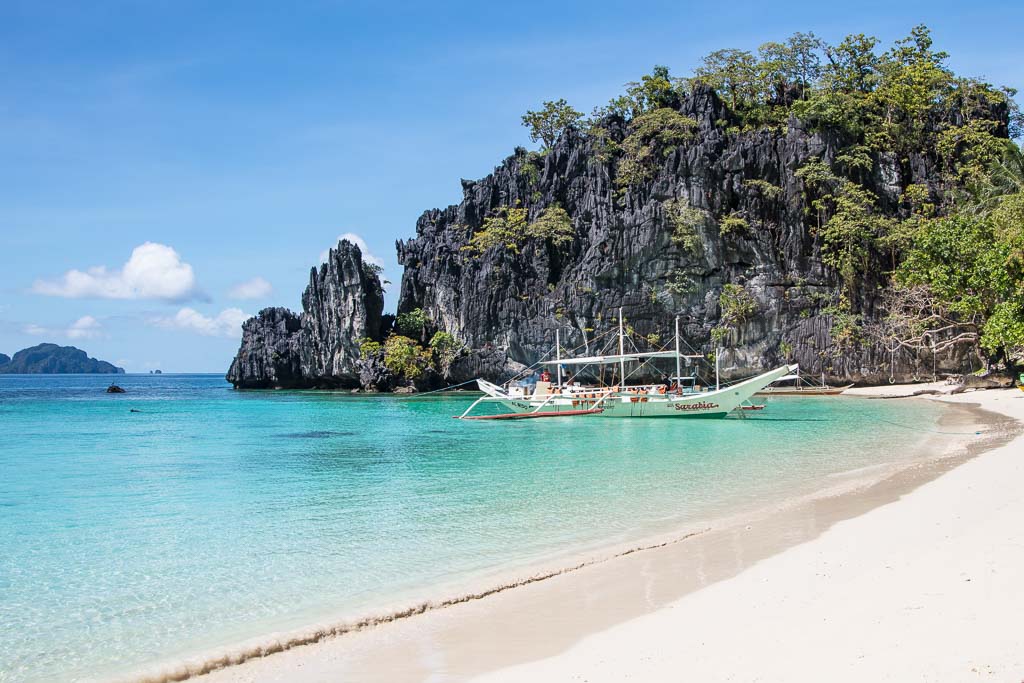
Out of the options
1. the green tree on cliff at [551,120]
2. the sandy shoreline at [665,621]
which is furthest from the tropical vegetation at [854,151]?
the sandy shoreline at [665,621]

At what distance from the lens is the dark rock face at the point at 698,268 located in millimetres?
51344

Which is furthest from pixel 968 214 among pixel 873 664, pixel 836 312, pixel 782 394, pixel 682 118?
pixel 873 664

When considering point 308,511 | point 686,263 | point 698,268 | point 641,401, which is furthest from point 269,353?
point 308,511

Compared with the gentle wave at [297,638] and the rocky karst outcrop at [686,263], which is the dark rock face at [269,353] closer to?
the rocky karst outcrop at [686,263]

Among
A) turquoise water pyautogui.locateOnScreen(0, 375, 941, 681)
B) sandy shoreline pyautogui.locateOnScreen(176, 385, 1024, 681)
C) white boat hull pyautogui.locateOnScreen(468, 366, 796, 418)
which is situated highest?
white boat hull pyautogui.locateOnScreen(468, 366, 796, 418)

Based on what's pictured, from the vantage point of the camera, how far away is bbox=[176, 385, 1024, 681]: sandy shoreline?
504 cm

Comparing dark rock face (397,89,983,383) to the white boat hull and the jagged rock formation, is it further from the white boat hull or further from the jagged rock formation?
the white boat hull

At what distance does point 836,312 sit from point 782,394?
7.65 metres

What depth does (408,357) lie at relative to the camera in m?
60.4

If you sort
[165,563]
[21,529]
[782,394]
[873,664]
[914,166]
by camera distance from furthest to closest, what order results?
[914,166], [782,394], [21,529], [165,563], [873,664]

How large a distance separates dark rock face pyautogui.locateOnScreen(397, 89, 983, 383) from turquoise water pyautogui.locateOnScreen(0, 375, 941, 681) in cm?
2467

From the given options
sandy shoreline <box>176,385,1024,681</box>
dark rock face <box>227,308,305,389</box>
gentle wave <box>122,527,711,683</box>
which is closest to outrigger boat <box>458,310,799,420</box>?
sandy shoreline <box>176,385,1024,681</box>

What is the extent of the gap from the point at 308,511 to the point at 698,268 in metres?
44.8

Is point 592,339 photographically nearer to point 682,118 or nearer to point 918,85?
point 682,118
